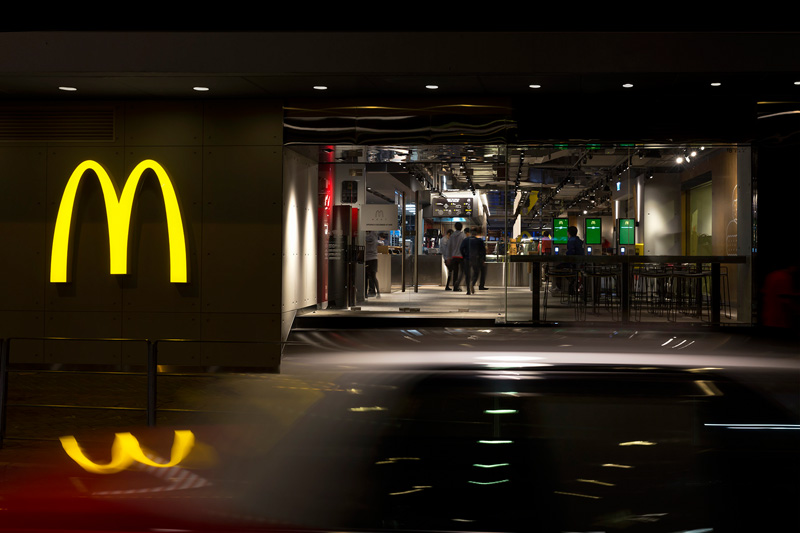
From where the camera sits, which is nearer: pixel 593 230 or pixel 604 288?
pixel 604 288

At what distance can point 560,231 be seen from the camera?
12.5 metres

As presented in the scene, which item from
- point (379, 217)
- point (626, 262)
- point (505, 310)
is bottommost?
point (505, 310)

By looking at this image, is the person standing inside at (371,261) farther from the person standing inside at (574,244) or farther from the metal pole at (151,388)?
the metal pole at (151,388)

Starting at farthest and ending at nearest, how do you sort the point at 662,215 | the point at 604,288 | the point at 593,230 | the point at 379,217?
the point at 593,230, the point at 604,288, the point at 379,217, the point at 662,215

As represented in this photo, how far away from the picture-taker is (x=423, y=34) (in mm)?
7480

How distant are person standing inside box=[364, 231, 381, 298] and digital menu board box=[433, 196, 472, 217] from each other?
1590 millimetres

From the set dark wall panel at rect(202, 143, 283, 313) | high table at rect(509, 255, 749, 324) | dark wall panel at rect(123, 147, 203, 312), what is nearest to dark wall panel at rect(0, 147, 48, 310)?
dark wall panel at rect(123, 147, 203, 312)

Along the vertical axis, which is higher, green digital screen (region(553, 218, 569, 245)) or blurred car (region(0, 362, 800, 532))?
green digital screen (region(553, 218, 569, 245))

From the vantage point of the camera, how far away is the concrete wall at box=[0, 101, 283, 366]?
877 cm

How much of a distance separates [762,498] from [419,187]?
7608mm

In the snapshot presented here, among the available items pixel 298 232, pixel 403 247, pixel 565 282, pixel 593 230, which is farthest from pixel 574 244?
pixel 298 232

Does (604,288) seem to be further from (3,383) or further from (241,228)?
(3,383)

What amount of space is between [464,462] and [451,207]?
10036 mm

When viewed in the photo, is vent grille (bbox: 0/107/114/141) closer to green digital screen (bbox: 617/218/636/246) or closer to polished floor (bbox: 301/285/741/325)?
polished floor (bbox: 301/285/741/325)
